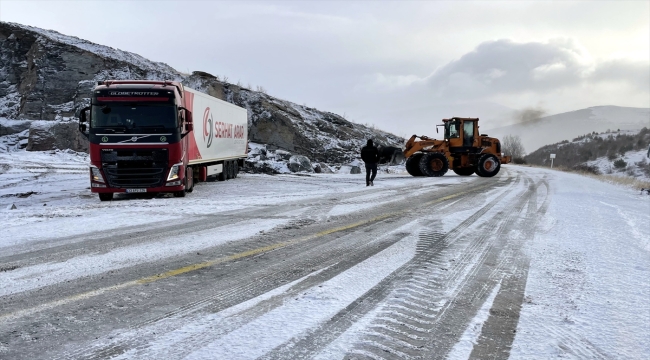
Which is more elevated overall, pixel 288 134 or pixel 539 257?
pixel 288 134

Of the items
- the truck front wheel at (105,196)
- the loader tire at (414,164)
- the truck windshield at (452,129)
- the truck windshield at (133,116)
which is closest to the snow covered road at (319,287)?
the truck front wheel at (105,196)

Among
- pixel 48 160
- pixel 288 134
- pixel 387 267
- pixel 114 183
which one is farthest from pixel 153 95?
pixel 288 134

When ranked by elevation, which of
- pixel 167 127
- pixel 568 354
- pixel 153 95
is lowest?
pixel 568 354

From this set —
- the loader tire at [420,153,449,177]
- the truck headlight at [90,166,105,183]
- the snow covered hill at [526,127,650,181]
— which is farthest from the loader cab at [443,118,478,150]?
the snow covered hill at [526,127,650,181]

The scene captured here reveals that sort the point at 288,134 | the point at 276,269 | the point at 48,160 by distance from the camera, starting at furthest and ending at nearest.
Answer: the point at 288,134, the point at 48,160, the point at 276,269

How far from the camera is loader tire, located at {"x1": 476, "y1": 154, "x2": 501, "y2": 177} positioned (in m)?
23.0

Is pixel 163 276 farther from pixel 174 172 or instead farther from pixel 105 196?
pixel 105 196

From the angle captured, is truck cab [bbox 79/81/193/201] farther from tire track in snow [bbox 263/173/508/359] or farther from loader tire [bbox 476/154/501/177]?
loader tire [bbox 476/154/501/177]

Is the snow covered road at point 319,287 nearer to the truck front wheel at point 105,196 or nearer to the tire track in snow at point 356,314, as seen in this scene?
the tire track in snow at point 356,314

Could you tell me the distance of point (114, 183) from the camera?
11.2m

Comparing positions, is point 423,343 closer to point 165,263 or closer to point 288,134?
point 165,263

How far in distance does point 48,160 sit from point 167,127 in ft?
56.5

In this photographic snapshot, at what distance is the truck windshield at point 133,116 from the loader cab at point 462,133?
15.7 meters

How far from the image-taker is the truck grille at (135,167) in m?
11.2
